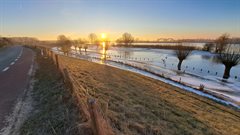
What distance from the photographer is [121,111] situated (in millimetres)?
6176

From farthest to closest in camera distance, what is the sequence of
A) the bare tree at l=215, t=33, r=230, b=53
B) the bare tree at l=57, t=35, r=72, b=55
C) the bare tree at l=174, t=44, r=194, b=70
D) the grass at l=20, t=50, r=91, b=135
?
the bare tree at l=57, t=35, r=72, b=55 < the bare tree at l=215, t=33, r=230, b=53 < the bare tree at l=174, t=44, r=194, b=70 < the grass at l=20, t=50, r=91, b=135

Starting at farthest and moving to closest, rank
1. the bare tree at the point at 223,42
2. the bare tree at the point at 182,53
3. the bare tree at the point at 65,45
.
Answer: the bare tree at the point at 65,45, the bare tree at the point at 223,42, the bare tree at the point at 182,53

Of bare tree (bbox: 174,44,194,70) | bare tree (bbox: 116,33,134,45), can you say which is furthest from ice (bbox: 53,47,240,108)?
bare tree (bbox: 116,33,134,45)

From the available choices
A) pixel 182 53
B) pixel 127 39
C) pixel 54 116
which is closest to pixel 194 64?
pixel 182 53

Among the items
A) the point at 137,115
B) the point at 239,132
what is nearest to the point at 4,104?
the point at 137,115

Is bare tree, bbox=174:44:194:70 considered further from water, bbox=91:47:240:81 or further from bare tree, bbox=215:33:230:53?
bare tree, bbox=215:33:230:53

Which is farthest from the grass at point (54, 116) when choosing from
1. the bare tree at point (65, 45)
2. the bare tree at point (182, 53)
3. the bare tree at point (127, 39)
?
the bare tree at point (127, 39)

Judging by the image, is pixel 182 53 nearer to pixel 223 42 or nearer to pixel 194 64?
pixel 194 64

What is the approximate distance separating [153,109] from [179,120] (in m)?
1.18

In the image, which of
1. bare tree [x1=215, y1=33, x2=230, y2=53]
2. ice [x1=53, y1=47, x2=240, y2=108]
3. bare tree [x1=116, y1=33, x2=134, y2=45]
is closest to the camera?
ice [x1=53, y1=47, x2=240, y2=108]

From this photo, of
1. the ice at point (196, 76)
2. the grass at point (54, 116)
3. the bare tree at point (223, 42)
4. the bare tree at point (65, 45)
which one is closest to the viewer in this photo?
the grass at point (54, 116)

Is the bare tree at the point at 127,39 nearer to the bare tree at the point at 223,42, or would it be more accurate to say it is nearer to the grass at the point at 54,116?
the bare tree at the point at 223,42

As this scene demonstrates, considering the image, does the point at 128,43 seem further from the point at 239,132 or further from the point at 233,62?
the point at 239,132

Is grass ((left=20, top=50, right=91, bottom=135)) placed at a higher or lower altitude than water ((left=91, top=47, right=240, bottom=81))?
higher
